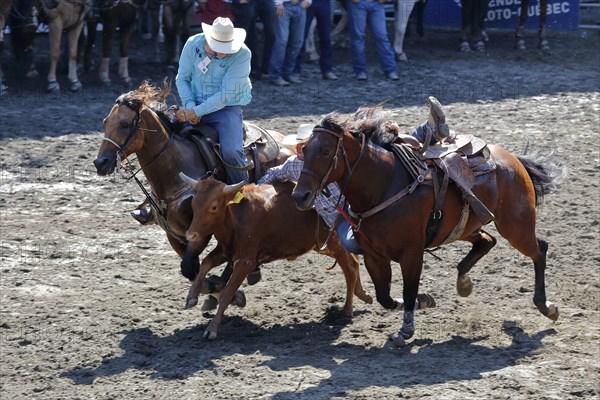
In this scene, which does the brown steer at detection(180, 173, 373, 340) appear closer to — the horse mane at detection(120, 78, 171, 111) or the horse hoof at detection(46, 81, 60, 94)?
the horse mane at detection(120, 78, 171, 111)

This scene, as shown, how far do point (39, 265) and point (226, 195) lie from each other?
2.53m

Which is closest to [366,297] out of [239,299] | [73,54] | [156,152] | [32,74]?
[239,299]

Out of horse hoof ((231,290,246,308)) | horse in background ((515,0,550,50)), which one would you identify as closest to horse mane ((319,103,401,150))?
horse hoof ((231,290,246,308))

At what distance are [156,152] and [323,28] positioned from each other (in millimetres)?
7916

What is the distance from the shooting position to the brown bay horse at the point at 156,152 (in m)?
7.98

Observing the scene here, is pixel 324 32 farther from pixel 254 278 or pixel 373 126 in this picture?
pixel 373 126

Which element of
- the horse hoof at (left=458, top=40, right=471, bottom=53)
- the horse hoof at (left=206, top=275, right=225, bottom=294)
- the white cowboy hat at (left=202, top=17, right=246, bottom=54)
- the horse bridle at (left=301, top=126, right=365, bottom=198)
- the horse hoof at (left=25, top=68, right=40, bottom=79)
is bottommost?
the horse hoof at (left=206, top=275, right=225, bottom=294)

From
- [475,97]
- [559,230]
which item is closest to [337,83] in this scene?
[475,97]

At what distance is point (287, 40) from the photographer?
1533cm

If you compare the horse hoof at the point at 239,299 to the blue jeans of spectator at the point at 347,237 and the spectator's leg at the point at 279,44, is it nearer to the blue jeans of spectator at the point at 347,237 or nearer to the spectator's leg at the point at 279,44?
the blue jeans of spectator at the point at 347,237

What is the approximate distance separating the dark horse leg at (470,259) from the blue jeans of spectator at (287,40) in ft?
23.6

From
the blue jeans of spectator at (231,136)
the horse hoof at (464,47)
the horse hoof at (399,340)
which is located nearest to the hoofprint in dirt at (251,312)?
the horse hoof at (399,340)

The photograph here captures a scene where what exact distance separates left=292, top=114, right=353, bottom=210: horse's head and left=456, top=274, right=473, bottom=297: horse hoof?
1.77 metres

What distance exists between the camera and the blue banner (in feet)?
62.8
